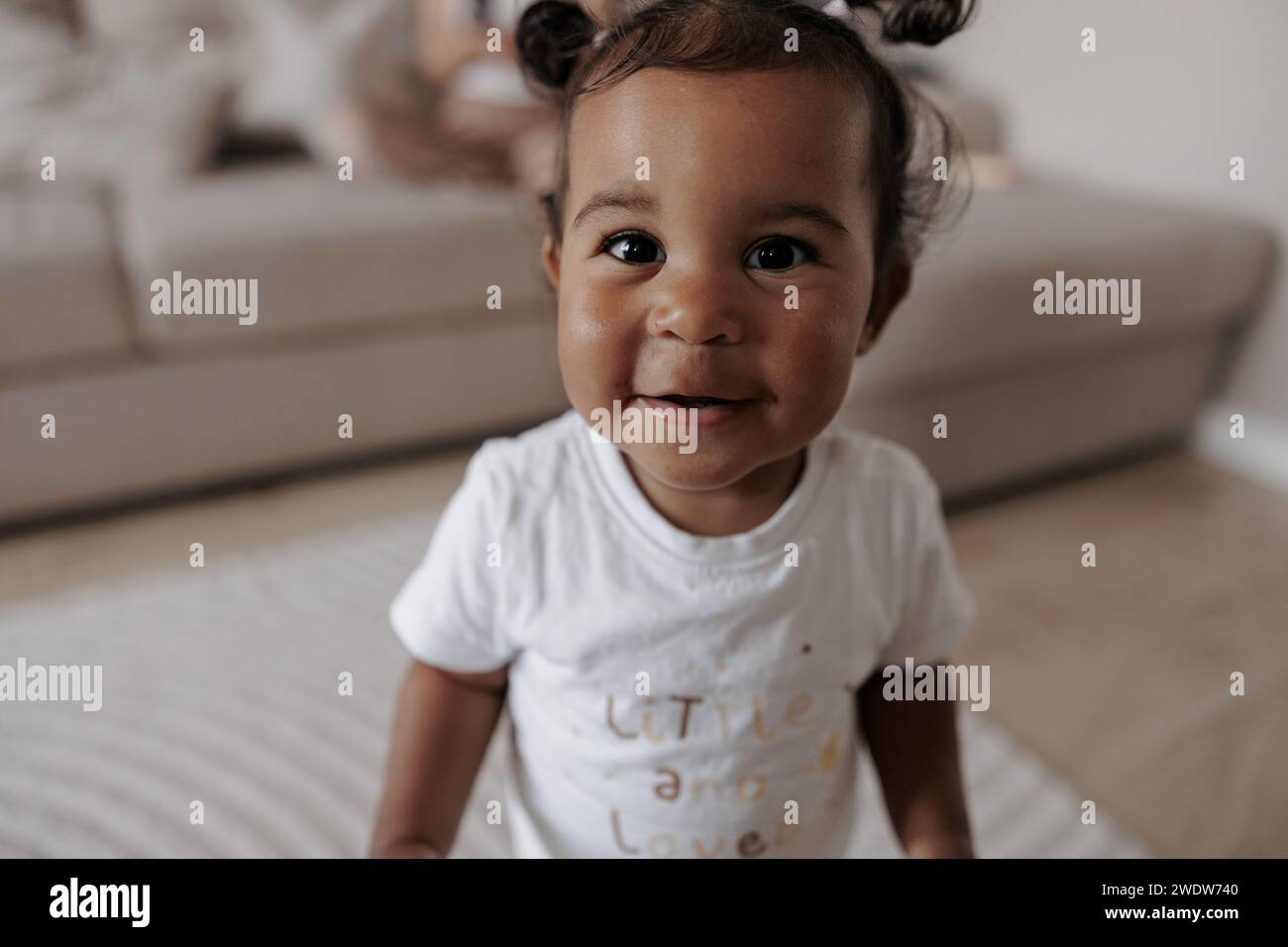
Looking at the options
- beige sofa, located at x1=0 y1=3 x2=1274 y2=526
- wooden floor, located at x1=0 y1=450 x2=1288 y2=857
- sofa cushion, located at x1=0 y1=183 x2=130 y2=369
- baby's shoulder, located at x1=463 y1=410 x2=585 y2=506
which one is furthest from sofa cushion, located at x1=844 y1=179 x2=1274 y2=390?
sofa cushion, located at x1=0 y1=183 x2=130 y2=369

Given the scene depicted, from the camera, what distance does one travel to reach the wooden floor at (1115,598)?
1038 mm

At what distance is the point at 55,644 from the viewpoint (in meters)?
1.07

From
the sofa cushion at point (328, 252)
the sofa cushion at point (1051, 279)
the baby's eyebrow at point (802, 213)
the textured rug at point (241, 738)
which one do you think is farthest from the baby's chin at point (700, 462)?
the sofa cushion at point (328, 252)

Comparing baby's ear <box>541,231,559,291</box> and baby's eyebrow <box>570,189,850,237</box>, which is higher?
baby's ear <box>541,231,559,291</box>

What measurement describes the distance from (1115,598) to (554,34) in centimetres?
118

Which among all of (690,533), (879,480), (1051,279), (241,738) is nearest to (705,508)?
(690,533)

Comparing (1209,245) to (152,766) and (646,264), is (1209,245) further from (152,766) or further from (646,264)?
(152,766)

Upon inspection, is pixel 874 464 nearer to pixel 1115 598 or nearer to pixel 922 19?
pixel 922 19

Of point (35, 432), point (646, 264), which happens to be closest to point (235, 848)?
point (646, 264)

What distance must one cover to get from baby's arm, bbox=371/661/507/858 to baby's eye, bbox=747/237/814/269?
A: 32cm

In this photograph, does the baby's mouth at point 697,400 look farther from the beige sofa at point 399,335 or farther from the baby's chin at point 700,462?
the beige sofa at point 399,335

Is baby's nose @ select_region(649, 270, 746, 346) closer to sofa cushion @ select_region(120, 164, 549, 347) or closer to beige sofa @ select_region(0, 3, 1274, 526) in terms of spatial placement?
beige sofa @ select_region(0, 3, 1274, 526)

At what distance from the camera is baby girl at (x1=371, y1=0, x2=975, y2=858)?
42cm

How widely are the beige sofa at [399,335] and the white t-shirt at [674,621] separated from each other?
72 cm
